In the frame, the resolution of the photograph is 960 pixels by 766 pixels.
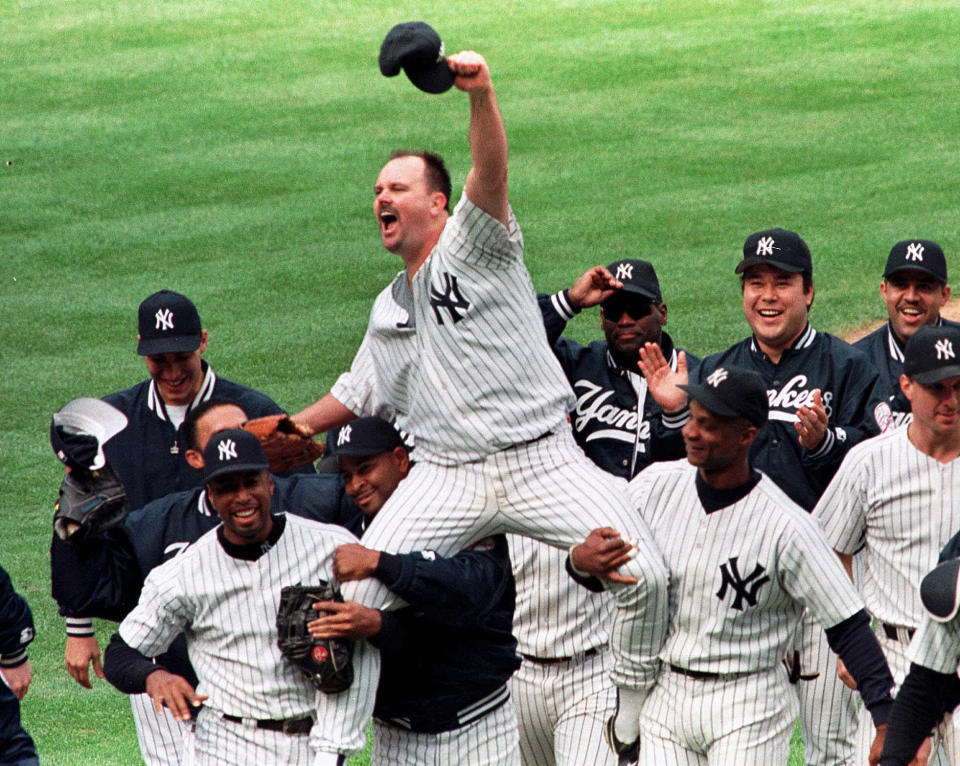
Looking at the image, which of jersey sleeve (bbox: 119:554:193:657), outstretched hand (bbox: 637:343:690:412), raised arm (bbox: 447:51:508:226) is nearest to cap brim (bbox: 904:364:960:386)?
outstretched hand (bbox: 637:343:690:412)

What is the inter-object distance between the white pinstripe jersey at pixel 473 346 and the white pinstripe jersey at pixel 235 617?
502mm

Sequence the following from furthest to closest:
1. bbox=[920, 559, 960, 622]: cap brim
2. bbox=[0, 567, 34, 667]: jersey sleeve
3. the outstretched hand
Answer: the outstretched hand < bbox=[0, 567, 34, 667]: jersey sleeve < bbox=[920, 559, 960, 622]: cap brim

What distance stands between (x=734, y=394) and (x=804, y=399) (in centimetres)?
109

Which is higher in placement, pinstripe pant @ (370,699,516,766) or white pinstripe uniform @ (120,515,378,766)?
white pinstripe uniform @ (120,515,378,766)

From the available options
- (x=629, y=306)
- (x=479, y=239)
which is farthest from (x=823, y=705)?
(x=479, y=239)

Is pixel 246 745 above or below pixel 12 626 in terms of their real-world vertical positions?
below

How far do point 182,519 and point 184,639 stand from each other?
0.41 meters

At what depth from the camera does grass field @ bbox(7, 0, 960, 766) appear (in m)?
12.8

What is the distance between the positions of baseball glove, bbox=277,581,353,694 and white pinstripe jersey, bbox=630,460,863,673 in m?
1.02

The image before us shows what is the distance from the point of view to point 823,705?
5.46m

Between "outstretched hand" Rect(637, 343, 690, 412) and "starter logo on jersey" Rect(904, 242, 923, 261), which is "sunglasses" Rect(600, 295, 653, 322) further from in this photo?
"starter logo on jersey" Rect(904, 242, 923, 261)

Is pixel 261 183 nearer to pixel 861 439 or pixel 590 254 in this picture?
pixel 590 254

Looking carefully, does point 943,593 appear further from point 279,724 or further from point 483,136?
point 279,724

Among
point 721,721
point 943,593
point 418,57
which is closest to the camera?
→ point 943,593
